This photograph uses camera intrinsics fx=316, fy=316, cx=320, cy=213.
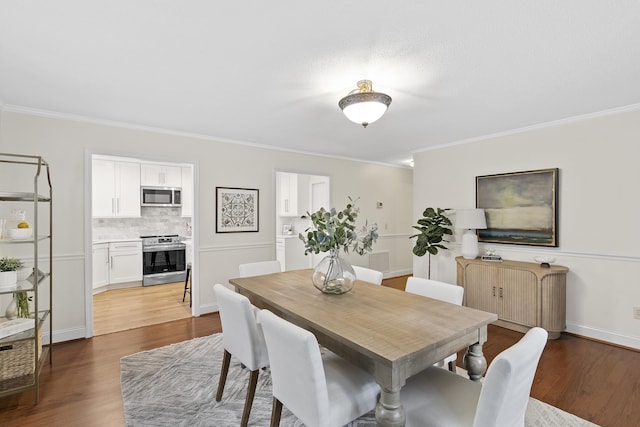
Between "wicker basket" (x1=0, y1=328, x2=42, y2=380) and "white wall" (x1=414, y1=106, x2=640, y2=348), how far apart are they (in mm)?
4898

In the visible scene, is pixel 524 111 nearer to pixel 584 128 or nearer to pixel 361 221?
pixel 584 128

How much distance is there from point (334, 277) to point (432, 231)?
2728mm

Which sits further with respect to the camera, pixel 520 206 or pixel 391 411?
pixel 520 206

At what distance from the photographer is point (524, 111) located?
10.6 ft

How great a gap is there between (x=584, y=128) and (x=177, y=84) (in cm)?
409

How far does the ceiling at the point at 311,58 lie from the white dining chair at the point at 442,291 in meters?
1.57

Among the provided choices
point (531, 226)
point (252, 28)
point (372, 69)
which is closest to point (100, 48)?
point (252, 28)

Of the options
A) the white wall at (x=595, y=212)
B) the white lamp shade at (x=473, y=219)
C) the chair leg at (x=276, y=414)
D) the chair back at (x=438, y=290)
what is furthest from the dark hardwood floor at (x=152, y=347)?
the white lamp shade at (x=473, y=219)

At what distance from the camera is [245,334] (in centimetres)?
195

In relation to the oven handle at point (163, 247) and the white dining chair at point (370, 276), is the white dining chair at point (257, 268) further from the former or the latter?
the oven handle at point (163, 247)

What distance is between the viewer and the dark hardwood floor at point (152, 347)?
83.7 inches

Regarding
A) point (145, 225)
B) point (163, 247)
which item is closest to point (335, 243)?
point (163, 247)

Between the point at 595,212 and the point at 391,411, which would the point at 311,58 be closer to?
the point at 391,411

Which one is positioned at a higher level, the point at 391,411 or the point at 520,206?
the point at 520,206
